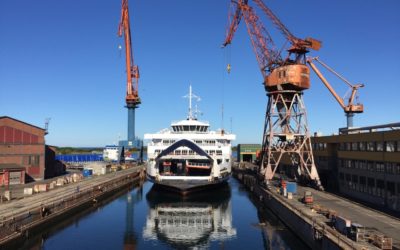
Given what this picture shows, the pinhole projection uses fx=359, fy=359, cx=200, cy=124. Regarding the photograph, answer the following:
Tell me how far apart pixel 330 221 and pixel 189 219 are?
1929cm

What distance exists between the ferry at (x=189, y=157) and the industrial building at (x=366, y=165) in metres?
17.8

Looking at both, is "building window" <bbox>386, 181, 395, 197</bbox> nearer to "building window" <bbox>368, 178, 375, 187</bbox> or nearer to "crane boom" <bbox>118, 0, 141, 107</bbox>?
"building window" <bbox>368, 178, 375, 187</bbox>

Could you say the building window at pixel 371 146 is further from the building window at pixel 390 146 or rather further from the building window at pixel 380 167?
the building window at pixel 390 146

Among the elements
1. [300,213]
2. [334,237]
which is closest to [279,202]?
[300,213]

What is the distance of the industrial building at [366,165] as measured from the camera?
3719cm

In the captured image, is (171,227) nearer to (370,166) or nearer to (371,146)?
(370,166)

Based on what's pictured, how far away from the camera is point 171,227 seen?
41062 millimetres

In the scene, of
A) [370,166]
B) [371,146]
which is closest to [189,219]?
[370,166]

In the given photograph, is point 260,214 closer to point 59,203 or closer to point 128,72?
point 59,203

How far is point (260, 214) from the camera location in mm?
48469

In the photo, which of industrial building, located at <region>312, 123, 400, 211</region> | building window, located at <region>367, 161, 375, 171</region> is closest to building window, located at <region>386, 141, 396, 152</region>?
industrial building, located at <region>312, 123, 400, 211</region>

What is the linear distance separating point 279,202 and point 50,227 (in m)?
26.1

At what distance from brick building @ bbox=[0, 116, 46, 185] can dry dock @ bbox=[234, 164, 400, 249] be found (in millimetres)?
40847

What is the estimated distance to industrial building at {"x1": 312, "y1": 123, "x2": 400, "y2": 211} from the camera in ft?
122
